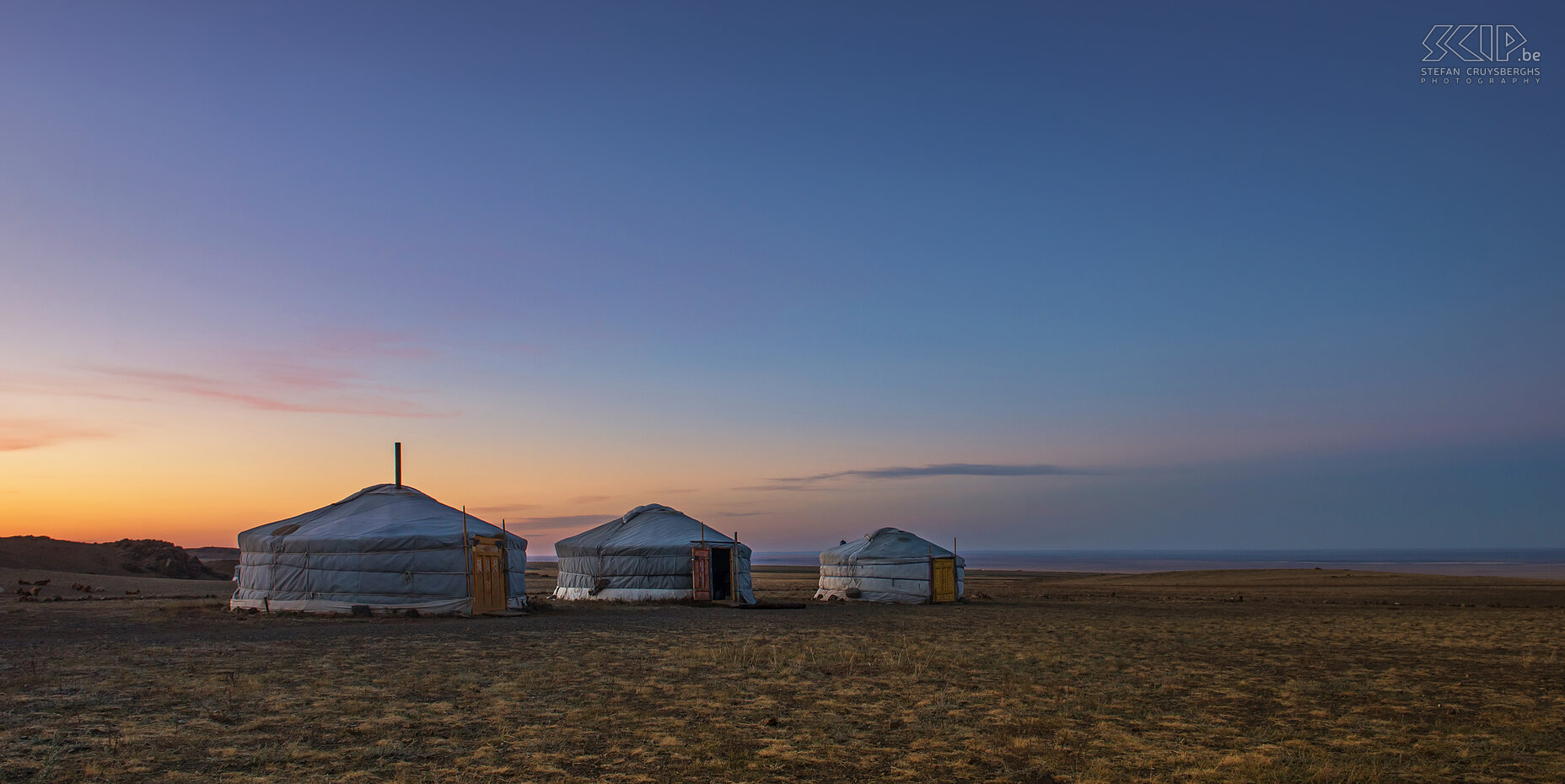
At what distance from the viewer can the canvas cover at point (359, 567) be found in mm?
18422

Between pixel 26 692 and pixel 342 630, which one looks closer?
pixel 26 692

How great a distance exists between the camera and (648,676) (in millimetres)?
9391

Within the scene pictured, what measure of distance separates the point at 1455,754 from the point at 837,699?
4.34 metres

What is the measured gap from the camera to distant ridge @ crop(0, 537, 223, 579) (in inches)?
1372

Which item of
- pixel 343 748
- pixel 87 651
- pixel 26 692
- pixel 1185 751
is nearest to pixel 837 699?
pixel 1185 751

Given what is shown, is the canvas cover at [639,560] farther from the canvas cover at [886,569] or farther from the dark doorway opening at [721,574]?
the canvas cover at [886,569]

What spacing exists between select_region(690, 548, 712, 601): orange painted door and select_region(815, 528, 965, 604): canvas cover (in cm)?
455

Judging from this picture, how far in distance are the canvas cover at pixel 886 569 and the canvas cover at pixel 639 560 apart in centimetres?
304

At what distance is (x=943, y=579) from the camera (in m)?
25.7

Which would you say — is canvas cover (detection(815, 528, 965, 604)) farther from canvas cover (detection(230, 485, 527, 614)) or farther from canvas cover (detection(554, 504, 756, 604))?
canvas cover (detection(230, 485, 527, 614))

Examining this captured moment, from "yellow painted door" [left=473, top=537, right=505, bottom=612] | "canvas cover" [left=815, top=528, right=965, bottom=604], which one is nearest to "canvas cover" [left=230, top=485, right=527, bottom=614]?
"yellow painted door" [left=473, top=537, right=505, bottom=612]

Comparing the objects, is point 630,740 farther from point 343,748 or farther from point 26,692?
point 26,692

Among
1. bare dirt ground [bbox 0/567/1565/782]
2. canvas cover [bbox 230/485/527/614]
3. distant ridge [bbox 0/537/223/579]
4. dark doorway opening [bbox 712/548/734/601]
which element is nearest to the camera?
bare dirt ground [bbox 0/567/1565/782]

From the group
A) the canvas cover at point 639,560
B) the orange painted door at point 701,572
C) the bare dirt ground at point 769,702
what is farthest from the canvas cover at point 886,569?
the bare dirt ground at point 769,702
